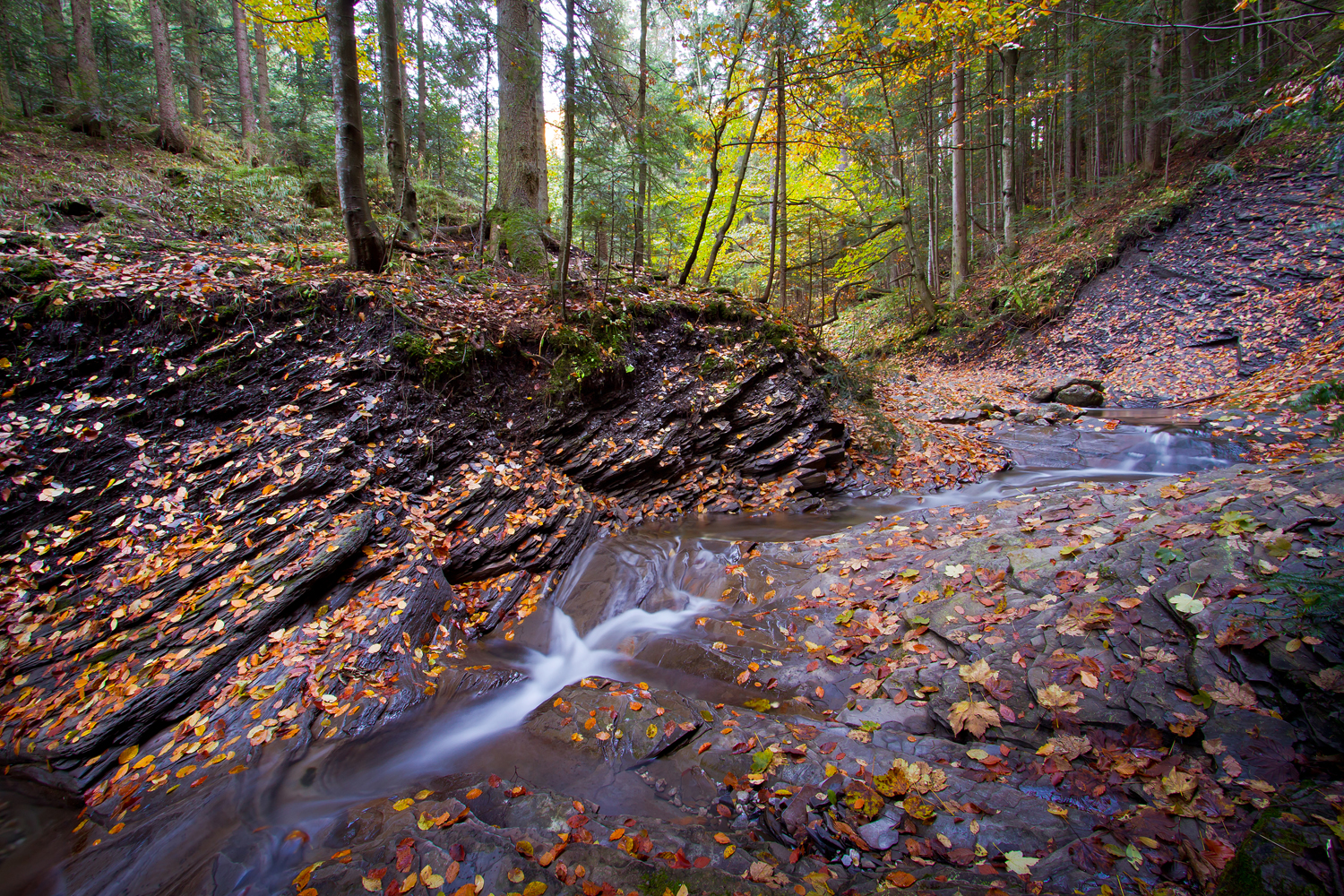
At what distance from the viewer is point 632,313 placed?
29.2 feet

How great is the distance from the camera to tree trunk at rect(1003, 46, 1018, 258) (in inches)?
567

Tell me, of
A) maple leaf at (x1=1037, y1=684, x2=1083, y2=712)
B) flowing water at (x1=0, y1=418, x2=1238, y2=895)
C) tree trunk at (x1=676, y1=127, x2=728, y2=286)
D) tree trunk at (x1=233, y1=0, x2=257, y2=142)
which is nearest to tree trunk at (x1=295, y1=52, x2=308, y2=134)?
tree trunk at (x1=233, y1=0, x2=257, y2=142)

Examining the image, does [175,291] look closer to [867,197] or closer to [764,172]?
[764,172]

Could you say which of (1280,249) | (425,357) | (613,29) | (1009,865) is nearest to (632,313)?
(425,357)

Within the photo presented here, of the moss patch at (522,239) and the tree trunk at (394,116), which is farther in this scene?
the moss patch at (522,239)

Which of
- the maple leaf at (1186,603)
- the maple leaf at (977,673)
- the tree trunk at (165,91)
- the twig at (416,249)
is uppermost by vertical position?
the tree trunk at (165,91)

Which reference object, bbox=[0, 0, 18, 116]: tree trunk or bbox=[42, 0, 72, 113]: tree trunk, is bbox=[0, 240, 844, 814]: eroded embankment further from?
bbox=[42, 0, 72, 113]: tree trunk

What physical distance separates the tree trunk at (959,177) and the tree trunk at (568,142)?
9931 millimetres

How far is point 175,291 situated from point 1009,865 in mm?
8951

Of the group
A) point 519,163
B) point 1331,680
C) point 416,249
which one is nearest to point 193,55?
point 519,163

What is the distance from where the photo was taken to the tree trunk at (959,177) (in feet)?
45.3

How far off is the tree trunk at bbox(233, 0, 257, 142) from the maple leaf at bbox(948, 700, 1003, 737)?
1890cm

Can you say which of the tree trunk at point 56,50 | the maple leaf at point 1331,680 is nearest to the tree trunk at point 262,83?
the tree trunk at point 56,50

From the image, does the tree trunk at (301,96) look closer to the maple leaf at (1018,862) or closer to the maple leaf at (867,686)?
the maple leaf at (867,686)
